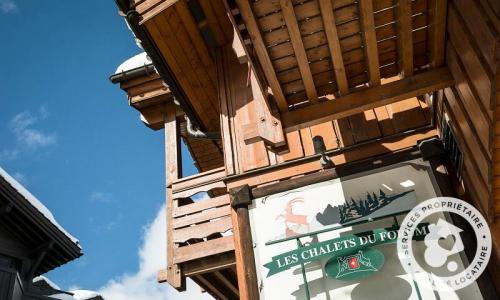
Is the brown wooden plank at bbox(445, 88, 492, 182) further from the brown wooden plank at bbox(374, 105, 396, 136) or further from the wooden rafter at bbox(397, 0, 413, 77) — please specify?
the brown wooden plank at bbox(374, 105, 396, 136)

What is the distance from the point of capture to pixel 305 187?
5410mm

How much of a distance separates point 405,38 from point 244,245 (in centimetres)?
306

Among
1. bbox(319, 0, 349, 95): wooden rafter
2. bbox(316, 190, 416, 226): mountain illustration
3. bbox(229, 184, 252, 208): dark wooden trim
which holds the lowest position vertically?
bbox(316, 190, 416, 226): mountain illustration

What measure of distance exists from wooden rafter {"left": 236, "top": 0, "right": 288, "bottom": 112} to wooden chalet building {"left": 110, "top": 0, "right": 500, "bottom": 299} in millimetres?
12

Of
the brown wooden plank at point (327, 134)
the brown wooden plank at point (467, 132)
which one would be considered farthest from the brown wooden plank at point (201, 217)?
the brown wooden plank at point (467, 132)

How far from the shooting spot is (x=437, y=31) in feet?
13.1

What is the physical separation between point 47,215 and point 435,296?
44.0ft

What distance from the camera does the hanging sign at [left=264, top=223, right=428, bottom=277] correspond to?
457 cm

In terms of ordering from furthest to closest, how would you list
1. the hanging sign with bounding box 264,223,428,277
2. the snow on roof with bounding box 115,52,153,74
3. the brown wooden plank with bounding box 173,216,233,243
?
the snow on roof with bounding box 115,52,153,74, the brown wooden plank with bounding box 173,216,233,243, the hanging sign with bounding box 264,223,428,277

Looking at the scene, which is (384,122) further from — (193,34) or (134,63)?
(134,63)

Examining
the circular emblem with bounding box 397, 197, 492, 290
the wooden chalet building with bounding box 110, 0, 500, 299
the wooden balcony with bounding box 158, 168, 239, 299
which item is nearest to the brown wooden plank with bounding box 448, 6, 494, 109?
the wooden chalet building with bounding box 110, 0, 500, 299

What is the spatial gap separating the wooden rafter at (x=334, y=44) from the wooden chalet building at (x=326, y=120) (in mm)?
14

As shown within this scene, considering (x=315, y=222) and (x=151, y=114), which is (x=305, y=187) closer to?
(x=315, y=222)

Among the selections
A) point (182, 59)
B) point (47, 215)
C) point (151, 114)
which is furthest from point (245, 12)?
point (47, 215)
